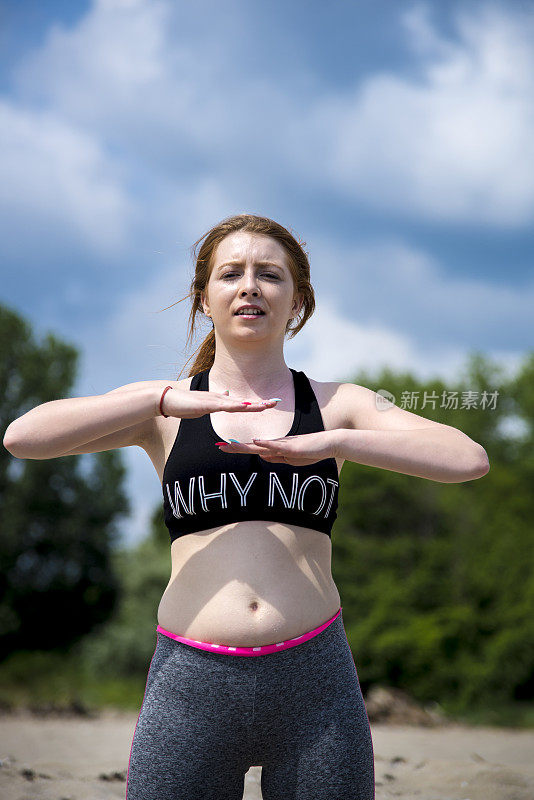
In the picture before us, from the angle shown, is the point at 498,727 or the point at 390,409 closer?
the point at 390,409

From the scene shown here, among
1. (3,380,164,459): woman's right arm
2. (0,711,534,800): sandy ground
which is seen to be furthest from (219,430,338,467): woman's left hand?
(0,711,534,800): sandy ground

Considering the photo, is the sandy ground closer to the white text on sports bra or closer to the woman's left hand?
the white text on sports bra

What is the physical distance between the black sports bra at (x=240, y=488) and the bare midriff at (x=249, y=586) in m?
0.04

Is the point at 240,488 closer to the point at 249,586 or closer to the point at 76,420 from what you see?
the point at 249,586

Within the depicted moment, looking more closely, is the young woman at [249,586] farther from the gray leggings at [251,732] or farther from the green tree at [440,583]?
the green tree at [440,583]

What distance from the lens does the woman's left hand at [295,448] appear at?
1.98 m

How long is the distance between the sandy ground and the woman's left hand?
335 centimetres

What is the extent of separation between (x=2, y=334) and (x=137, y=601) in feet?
26.6

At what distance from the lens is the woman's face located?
2393 millimetres

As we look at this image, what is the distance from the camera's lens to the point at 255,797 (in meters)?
4.51

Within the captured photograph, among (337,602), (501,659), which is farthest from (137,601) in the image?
(337,602)

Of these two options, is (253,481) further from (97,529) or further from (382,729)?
(97,529)

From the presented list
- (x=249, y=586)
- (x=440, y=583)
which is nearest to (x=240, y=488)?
(x=249, y=586)

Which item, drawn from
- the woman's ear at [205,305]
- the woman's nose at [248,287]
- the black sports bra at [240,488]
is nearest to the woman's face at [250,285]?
the woman's nose at [248,287]
